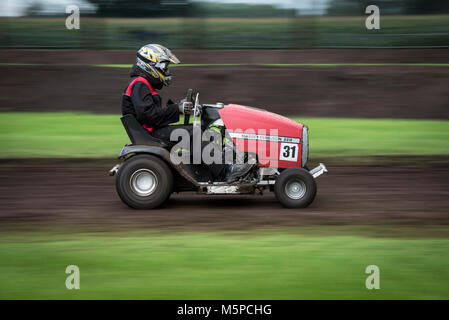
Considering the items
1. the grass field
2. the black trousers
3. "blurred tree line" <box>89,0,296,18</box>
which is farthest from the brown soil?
the black trousers

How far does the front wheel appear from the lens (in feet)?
22.0

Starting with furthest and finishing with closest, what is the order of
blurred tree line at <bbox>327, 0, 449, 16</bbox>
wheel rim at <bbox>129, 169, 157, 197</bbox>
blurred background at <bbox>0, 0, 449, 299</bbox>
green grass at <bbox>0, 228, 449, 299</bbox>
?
blurred tree line at <bbox>327, 0, 449, 16</bbox> → wheel rim at <bbox>129, 169, 157, 197</bbox> → blurred background at <bbox>0, 0, 449, 299</bbox> → green grass at <bbox>0, 228, 449, 299</bbox>

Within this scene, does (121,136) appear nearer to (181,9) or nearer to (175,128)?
(175,128)

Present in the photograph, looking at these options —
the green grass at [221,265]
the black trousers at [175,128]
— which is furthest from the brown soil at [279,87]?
the green grass at [221,265]

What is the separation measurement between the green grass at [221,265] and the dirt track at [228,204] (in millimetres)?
568

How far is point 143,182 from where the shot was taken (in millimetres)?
6855

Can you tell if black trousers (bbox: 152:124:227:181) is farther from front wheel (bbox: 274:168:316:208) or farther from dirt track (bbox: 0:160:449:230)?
front wheel (bbox: 274:168:316:208)

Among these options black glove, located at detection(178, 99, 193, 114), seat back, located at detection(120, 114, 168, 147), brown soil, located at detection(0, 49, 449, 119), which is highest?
brown soil, located at detection(0, 49, 449, 119)

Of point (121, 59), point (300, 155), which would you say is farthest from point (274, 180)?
point (121, 59)

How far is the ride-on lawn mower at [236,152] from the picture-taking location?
265 inches

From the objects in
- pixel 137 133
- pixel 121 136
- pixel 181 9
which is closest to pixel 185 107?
pixel 137 133

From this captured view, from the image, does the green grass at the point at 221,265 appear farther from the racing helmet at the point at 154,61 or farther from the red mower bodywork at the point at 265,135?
the racing helmet at the point at 154,61

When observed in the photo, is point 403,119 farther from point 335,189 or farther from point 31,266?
point 31,266

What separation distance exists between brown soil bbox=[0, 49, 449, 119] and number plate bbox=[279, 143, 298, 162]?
356 inches
